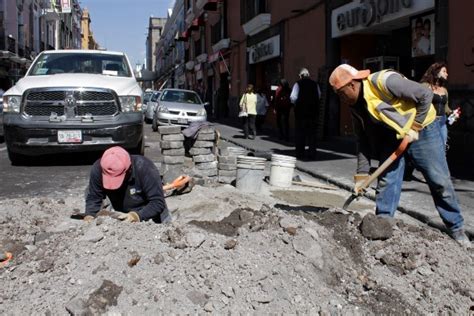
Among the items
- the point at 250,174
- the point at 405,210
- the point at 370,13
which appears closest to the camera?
the point at 405,210

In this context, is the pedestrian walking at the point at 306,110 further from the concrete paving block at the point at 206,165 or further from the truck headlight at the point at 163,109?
the truck headlight at the point at 163,109

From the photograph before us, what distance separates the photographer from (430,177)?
15.6ft

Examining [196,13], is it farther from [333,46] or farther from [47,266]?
[47,266]

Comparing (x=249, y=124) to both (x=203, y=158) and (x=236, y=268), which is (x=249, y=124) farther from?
(x=236, y=268)

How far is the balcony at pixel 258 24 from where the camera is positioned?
70.4 feet

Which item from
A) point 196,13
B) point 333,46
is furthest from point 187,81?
point 333,46

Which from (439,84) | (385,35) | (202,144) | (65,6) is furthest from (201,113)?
(65,6)

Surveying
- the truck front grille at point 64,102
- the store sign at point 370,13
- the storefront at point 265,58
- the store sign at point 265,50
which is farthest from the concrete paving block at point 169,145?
the store sign at point 265,50

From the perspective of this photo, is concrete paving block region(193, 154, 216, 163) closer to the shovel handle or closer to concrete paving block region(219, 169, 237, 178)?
concrete paving block region(219, 169, 237, 178)

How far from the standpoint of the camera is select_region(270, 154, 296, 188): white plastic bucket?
25.9ft

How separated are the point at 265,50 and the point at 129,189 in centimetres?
1849

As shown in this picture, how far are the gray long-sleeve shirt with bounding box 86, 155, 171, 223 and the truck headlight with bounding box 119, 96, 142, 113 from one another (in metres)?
4.76

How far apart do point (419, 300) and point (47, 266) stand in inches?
94.7

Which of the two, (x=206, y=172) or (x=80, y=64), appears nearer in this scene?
(x=206, y=172)
